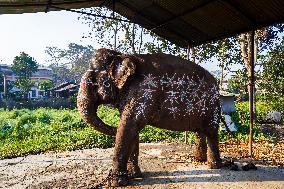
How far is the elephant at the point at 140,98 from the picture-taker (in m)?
5.58

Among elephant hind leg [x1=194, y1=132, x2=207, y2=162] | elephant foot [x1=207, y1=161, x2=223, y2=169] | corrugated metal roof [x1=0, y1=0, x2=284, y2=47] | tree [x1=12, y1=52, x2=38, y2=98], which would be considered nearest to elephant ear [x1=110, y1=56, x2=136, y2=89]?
corrugated metal roof [x1=0, y1=0, x2=284, y2=47]

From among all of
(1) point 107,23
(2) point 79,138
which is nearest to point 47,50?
(1) point 107,23

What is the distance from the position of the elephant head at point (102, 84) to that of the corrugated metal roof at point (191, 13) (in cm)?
206

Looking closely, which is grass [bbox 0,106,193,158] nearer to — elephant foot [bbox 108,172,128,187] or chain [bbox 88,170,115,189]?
chain [bbox 88,170,115,189]

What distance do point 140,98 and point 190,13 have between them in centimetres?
289

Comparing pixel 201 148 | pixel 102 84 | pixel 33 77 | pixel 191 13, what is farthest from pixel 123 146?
pixel 33 77

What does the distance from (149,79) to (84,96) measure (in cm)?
121

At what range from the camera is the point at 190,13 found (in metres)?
7.46

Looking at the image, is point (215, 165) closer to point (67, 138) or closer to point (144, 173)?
point (144, 173)

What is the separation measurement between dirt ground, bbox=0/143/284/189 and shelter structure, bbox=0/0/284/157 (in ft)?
6.72

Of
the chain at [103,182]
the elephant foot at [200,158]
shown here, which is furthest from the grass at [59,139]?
the chain at [103,182]

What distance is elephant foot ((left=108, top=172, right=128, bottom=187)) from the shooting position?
5441mm

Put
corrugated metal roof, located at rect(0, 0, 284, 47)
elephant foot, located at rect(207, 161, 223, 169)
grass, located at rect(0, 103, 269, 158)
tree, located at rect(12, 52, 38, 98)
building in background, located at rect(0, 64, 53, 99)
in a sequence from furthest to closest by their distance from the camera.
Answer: building in background, located at rect(0, 64, 53, 99) < tree, located at rect(12, 52, 38, 98) < grass, located at rect(0, 103, 269, 158) < elephant foot, located at rect(207, 161, 223, 169) < corrugated metal roof, located at rect(0, 0, 284, 47)

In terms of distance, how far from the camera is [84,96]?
229 inches
